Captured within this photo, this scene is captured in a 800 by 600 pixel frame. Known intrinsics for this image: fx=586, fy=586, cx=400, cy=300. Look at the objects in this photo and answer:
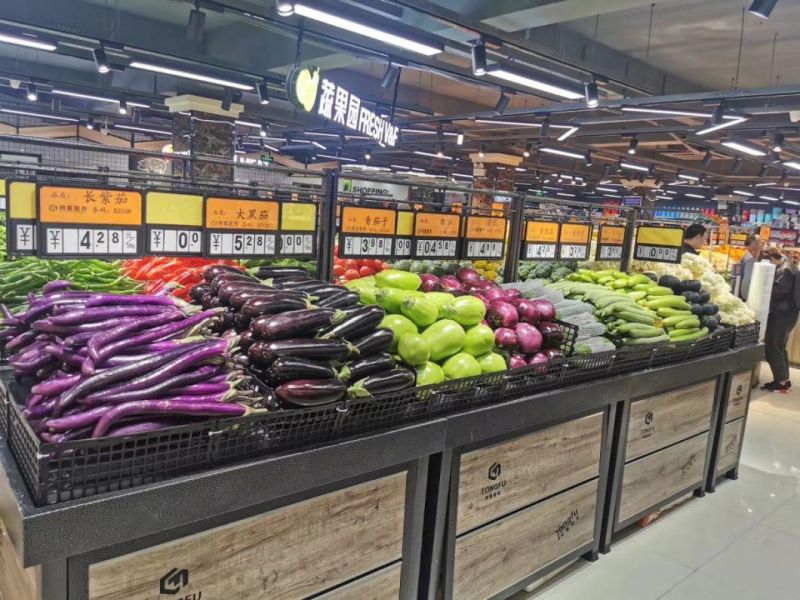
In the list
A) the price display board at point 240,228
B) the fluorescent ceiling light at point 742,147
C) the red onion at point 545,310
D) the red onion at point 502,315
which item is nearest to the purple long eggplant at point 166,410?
the price display board at point 240,228

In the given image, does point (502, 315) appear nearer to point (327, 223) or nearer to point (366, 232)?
point (366, 232)

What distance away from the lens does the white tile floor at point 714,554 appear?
2.99 meters

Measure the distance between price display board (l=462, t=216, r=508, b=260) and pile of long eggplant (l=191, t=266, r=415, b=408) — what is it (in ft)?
4.77

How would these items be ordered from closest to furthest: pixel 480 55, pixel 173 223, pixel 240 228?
1. pixel 173 223
2. pixel 240 228
3. pixel 480 55

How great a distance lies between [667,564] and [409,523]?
5.99 feet

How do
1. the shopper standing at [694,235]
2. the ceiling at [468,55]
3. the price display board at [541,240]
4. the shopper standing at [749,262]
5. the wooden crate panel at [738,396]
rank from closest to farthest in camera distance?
the price display board at [541,240], the wooden crate panel at [738,396], the ceiling at [468,55], the shopper standing at [694,235], the shopper standing at [749,262]

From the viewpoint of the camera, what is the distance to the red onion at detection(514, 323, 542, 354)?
284 centimetres

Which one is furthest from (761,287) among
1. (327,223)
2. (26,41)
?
(26,41)

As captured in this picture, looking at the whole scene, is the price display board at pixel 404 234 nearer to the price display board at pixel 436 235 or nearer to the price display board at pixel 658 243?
the price display board at pixel 436 235

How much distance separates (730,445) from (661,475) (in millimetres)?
1073

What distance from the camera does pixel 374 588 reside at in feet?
7.22

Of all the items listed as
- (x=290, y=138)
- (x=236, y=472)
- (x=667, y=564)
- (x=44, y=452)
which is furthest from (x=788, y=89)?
(x=290, y=138)

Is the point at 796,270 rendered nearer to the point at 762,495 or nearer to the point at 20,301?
the point at 762,495

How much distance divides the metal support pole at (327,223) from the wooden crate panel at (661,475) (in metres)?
2.05
